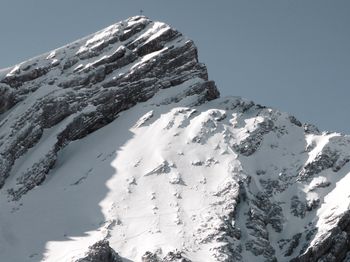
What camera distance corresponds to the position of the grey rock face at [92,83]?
10581 cm

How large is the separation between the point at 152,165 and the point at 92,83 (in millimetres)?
22933

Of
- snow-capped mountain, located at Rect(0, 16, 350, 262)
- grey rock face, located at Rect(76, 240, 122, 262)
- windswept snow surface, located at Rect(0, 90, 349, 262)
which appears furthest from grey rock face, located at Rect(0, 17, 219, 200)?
grey rock face, located at Rect(76, 240, 122, 262)

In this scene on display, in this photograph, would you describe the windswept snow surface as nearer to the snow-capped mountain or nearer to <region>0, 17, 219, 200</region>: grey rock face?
the snow-capped mountain

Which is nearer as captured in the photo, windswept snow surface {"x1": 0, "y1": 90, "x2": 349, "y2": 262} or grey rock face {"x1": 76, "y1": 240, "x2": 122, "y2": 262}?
grey rock face {"x1": 76, "y1": 240, "x2": 122, "y2": 262}

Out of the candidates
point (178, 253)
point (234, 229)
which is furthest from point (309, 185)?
point (178, 253)

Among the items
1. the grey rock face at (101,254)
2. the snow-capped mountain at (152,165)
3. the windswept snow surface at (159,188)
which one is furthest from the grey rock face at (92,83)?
the grey rock face at (101,254)

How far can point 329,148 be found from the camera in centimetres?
9412

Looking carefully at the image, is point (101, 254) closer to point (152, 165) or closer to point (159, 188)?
point (159, 188)

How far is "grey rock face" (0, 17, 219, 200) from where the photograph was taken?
106 meters

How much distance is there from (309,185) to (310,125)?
49.1 ft

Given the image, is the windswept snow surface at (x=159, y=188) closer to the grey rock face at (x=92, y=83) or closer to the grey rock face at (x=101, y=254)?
the grey rock face at (x=101, y=254)

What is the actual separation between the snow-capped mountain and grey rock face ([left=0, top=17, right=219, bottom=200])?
167mm

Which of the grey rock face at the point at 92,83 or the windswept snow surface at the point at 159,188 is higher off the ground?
the grey rock face at the point at 92,83

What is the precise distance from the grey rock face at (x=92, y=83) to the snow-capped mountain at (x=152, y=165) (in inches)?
6.6
